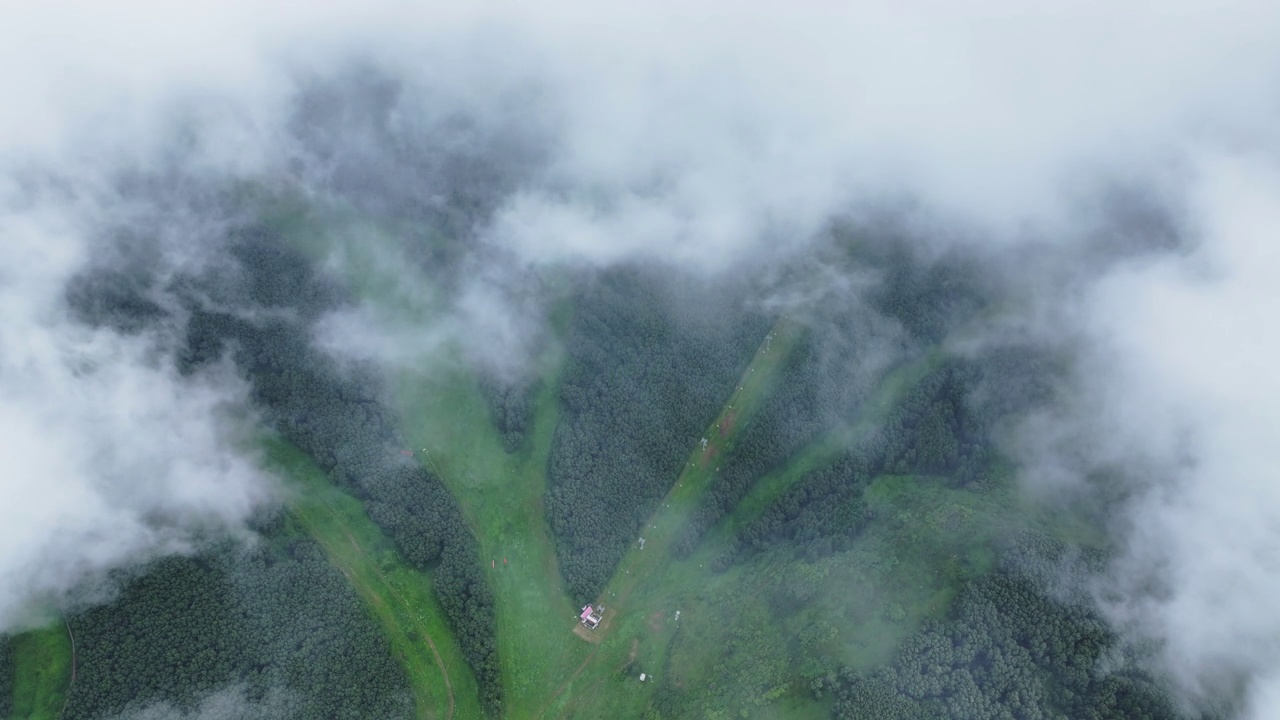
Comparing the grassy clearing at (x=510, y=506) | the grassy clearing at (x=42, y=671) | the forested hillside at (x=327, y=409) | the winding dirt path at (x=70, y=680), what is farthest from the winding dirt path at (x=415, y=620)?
the grassy clearing at (x=42, y=671)

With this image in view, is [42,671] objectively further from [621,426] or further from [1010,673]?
[1010,673]

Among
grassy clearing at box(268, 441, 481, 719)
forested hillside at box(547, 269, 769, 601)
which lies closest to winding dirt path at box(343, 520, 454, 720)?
grassy clearing at box(268, 441, 481, 719)

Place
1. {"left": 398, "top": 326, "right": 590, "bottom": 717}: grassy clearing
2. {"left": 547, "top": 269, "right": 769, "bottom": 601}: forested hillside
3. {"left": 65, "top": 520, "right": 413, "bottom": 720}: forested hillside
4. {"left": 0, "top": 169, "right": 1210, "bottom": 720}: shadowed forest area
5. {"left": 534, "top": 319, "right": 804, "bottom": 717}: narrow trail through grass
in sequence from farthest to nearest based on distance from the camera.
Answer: {"left": 547, "top": 269, "right": 769, "bottom": 601}: forested hillside, {"left": 398, "top": 326, "right": 590, "bottom": 717}: grassy clearing, {"left": 534, "top": 319, "right": 804, "bottom": 717}: narrow trail through grass, {"left": 0, "top": 169, "right": 1210, "bottom": 720}: shadowed forest area, {"left": 65, "top": 520, "right": 413, "bottom": 720}: forested hillside

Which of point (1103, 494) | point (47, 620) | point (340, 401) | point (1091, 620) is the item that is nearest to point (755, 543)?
point (1091, 620)

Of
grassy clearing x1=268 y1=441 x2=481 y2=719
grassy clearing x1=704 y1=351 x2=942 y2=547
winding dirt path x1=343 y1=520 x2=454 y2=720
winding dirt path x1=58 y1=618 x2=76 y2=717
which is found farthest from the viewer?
grassy clearing x1=704 y1=351 x2=942 y2=547

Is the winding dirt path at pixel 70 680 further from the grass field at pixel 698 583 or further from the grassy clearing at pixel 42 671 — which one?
the grass field at pixel 698 583

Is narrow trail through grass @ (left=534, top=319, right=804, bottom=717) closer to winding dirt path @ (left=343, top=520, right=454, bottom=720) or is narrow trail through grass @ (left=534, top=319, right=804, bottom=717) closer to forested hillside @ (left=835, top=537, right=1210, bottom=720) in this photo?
winding dirt path @ (left=343, top=520, right=454, bottom=720)

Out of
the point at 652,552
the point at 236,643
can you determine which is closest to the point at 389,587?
the point at 236,643
